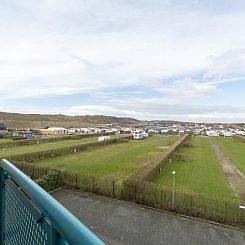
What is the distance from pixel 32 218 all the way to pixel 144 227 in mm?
11395

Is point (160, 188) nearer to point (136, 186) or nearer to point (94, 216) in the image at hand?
point (136, 186)

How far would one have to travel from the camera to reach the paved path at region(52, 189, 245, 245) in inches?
429

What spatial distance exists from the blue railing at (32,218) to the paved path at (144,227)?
9243mm

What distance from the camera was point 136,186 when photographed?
15.4 m

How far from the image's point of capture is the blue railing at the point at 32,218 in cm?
114

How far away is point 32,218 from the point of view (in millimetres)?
1762

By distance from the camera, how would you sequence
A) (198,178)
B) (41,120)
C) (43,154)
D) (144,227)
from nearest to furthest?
(144,227)
(198,178)
(43,154)
(41,120)

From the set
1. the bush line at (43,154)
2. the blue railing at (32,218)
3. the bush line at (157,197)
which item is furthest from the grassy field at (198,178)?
the blue railing at (32,218)

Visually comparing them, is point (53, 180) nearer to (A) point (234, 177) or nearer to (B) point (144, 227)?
(B) point (144, 227)

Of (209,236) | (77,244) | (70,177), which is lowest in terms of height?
(209,236)

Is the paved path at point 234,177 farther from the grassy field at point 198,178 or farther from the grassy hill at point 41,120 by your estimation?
the grassy hill at point 41,120

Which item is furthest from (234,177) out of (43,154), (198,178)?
(43,154)

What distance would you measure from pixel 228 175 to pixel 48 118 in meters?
163

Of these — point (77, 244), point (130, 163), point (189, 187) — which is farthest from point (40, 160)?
point (77, 244)
